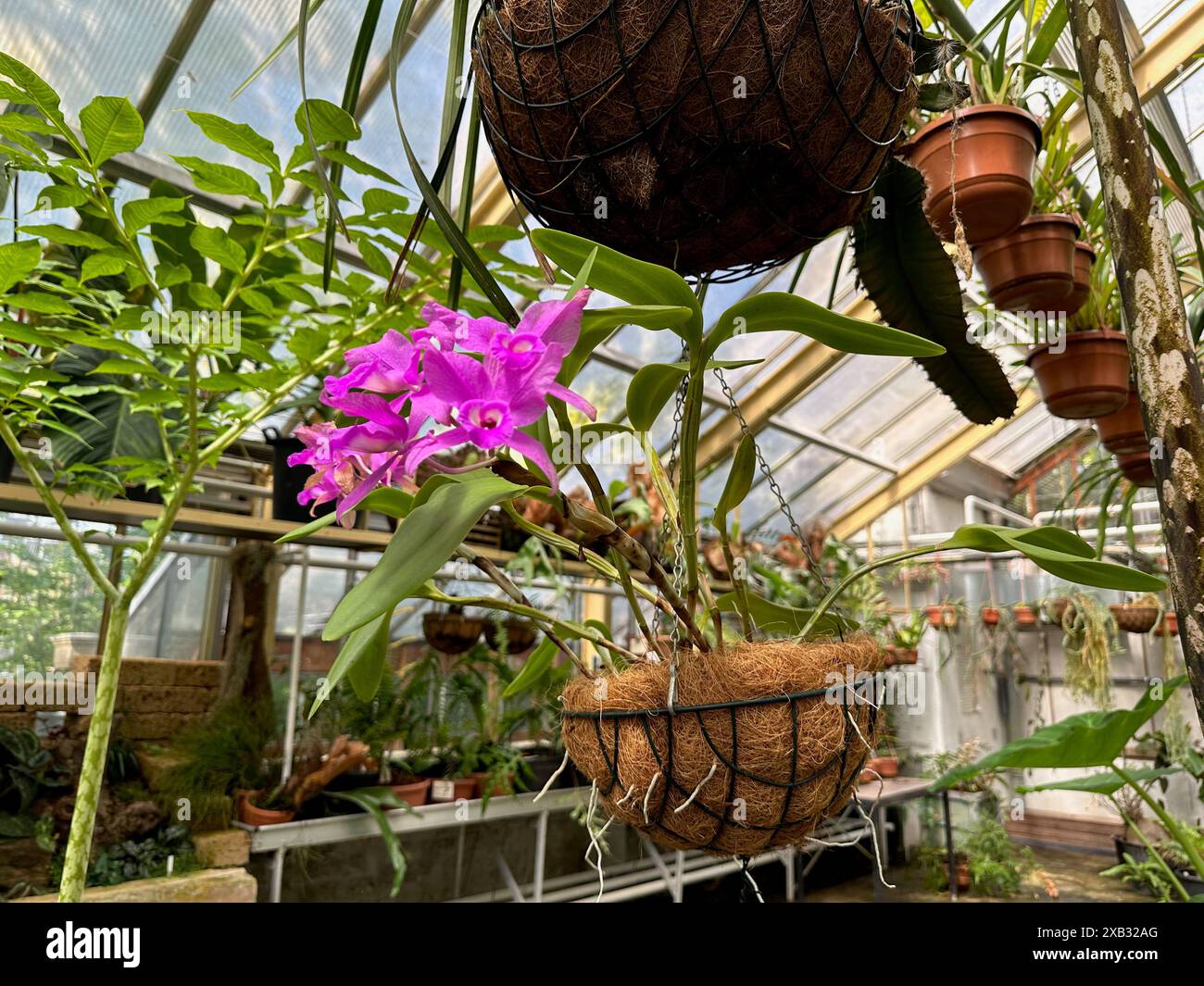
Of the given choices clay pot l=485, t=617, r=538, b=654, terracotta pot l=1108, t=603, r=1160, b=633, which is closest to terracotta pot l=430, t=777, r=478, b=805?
clay pot l=485, t=617, r=538, b=654

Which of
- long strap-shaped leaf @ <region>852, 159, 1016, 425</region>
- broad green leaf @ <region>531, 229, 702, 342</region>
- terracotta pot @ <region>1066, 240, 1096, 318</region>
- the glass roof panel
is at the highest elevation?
the glass roof panel

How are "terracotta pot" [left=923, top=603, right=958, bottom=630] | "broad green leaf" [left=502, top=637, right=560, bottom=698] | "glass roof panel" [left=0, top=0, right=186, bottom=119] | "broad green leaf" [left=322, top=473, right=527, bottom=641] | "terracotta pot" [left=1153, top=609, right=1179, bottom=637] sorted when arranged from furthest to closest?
1. "terracotta pot" [left=923, top=603, right=958, bottom=630]
2. "terracotta pot" [left=1153, top=609, right=1179, bottom=637]
3. "glass roof panel" [left=0, top=0, right=186, bottom=119]
4. "broad green leaf" [left=502, top=637, right=560, bottom=698]
5. "broad green leaf" [left=322, top=473, right=527, bottom=641]

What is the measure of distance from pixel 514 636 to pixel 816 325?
270 cm

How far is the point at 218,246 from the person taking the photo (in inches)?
43.1

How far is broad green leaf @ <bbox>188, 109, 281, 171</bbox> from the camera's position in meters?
0.89

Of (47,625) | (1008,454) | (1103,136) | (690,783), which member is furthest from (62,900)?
(1008,454)

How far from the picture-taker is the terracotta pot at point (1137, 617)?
11.5 feet

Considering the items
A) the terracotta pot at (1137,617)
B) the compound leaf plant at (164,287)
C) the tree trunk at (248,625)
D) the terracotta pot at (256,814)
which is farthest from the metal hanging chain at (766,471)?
the terracotta pot at (1137,617)

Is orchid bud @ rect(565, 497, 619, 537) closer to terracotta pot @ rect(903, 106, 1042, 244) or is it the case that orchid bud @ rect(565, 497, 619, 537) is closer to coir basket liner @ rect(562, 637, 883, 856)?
coir basket liner @ rect(562, 637, 883, 856)

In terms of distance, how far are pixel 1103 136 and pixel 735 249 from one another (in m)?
0.36

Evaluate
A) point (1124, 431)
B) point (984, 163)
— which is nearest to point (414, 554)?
point (984, 163)

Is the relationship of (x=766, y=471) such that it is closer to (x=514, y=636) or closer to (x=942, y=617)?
(x=514, y=636)

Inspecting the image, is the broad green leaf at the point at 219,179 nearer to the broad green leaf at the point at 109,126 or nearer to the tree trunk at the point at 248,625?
the broad green leaf at the point at 109,126

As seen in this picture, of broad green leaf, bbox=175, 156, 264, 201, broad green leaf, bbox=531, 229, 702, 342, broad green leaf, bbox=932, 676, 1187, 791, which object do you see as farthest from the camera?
broad green leaf, bbox=932, 676, 1187, 791
